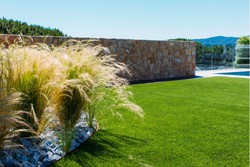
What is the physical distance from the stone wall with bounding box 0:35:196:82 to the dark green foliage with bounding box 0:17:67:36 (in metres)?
2.17

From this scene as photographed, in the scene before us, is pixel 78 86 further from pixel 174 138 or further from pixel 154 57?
pixel 154 57

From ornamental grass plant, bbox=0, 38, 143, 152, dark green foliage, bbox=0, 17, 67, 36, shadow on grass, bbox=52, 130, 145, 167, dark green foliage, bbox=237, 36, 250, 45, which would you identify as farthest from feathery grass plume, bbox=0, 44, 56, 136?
dark green foliage, bbox=237, 36, 250, 45

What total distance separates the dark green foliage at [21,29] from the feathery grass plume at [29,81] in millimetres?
6476

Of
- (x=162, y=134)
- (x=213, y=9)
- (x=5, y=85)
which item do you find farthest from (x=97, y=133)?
(x=213, y=9)

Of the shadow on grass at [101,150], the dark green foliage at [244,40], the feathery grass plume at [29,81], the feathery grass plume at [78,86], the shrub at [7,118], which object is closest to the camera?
the shrub at [7,118]

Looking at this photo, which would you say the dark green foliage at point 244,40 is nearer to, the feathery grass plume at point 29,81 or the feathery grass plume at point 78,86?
the feathery grass plume at point 78,86

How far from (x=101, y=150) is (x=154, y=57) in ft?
25.2

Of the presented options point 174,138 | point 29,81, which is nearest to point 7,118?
point 29,81

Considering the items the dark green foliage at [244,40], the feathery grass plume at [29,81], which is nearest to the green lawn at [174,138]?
the feathery grass plume at [29,81]

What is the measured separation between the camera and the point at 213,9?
14195 mm

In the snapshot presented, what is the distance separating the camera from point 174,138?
383 centimetres

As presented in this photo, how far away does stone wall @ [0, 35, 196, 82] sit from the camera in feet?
31.7

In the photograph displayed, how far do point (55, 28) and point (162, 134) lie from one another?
7927 millimetres

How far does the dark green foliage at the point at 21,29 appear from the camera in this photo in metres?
9.15
